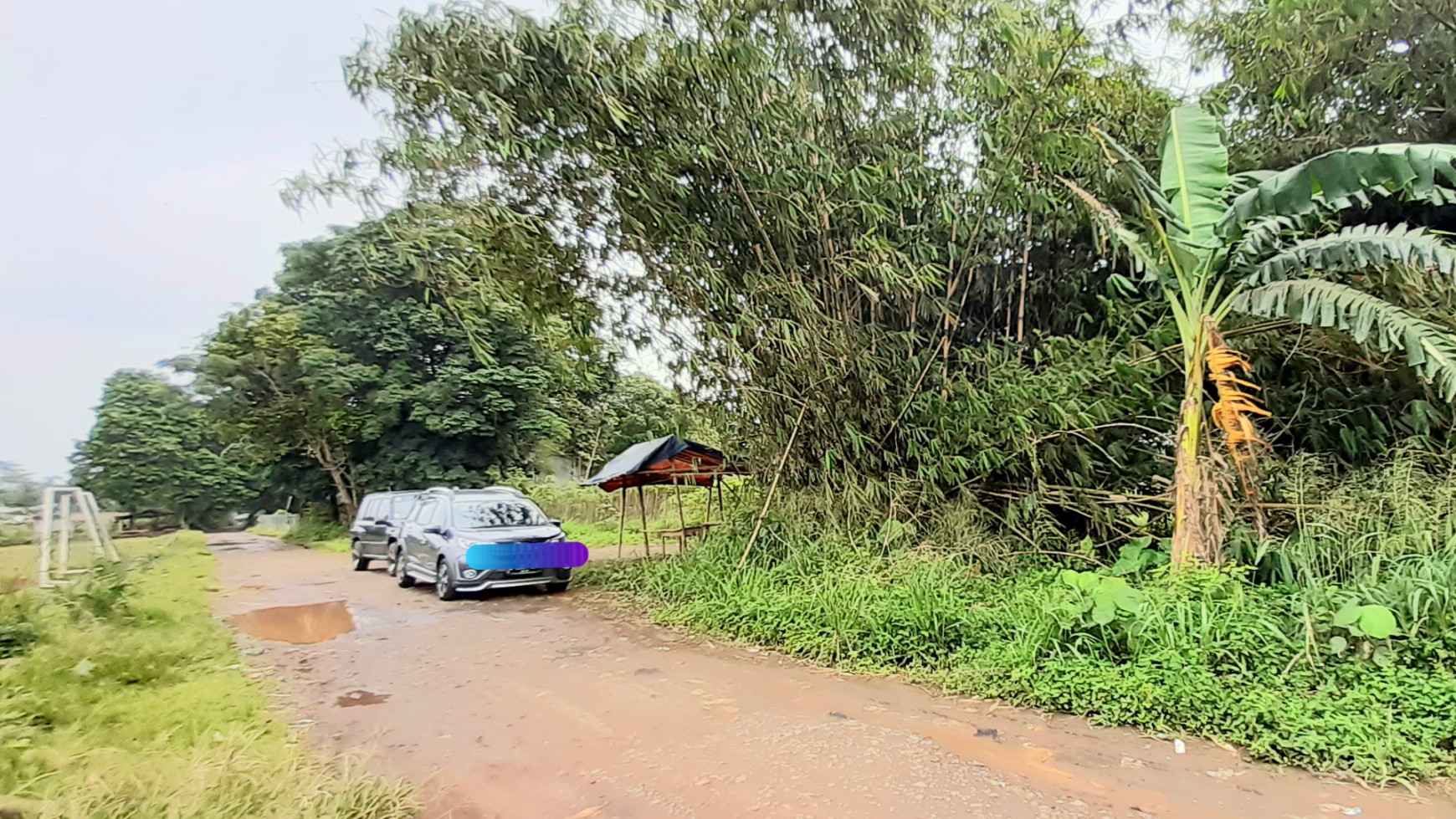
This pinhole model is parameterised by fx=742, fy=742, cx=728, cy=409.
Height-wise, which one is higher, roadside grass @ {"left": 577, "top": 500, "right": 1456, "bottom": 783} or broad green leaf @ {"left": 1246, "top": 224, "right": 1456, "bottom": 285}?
broad green leaf @ {"left": 1246, "top": 224, "right": 1456, "bottom": 285}

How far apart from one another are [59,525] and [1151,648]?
10.9m

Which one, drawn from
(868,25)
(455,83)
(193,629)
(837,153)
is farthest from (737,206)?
(193,629)

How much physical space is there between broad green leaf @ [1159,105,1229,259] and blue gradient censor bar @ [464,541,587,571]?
783 cm

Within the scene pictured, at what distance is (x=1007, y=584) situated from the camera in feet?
19.9

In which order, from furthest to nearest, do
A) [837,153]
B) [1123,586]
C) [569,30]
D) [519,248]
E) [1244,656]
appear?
[519,248]
[837,153]
[569,30]
[1123,586]
[1244,656]

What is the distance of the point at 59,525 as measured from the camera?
845 cm

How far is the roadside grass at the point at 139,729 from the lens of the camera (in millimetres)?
3121

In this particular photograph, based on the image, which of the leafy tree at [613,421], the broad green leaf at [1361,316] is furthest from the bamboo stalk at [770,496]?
the leafy tree at [613,421]

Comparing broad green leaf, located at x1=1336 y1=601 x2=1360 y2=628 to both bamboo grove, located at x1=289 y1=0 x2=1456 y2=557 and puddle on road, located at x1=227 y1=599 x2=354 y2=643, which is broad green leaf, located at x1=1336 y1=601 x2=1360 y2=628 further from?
puddle on road, located at x1=227 y1=599 x2=354 y2=643

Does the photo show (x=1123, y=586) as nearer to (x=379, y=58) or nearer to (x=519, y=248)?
(x=519, y=248)

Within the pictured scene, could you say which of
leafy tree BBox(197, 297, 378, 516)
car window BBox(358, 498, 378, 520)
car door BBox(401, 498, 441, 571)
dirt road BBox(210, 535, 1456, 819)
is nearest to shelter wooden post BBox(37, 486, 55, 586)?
dirt road BBox(210, 535, 1456, 819)

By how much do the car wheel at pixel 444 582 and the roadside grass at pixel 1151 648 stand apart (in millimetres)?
4028

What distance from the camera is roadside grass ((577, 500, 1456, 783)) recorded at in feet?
12.5

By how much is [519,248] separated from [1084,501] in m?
5.92
